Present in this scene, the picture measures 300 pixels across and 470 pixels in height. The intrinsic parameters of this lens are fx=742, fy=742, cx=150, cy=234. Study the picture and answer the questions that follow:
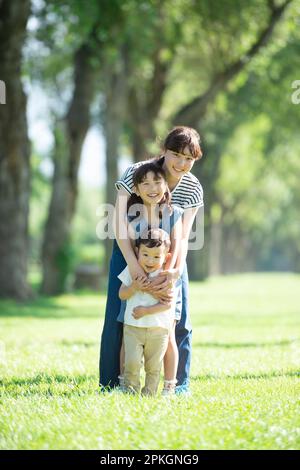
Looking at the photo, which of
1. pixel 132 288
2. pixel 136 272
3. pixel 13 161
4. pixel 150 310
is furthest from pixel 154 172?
pixel 13 161

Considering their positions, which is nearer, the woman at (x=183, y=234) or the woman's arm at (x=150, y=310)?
the woman's arm at (x=150, y=310)

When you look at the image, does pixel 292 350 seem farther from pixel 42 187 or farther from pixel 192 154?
pixel 42 187

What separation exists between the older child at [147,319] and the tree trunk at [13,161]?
11334 millimetres

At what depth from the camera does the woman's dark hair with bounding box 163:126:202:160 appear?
5.89m

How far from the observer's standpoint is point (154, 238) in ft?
18.5

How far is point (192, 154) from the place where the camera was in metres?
5.93

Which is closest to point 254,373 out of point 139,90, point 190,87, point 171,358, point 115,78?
point 171,358

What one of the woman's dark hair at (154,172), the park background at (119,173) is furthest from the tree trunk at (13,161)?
the woman's dark hair at (154,172)

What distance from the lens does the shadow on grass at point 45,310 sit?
15668 mm

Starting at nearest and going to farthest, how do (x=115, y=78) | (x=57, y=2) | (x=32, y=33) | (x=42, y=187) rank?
1. (x=57, y=2)
2. (x=32, y=33)
3. (x=115, y=78)
4. (x=42, y=187)

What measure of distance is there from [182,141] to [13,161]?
11.7m

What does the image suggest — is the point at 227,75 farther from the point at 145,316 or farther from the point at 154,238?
the point at 145,316

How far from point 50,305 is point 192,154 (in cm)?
1281

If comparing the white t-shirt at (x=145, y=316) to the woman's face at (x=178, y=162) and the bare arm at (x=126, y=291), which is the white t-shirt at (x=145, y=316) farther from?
the woman's face at (x=178, y=162)
